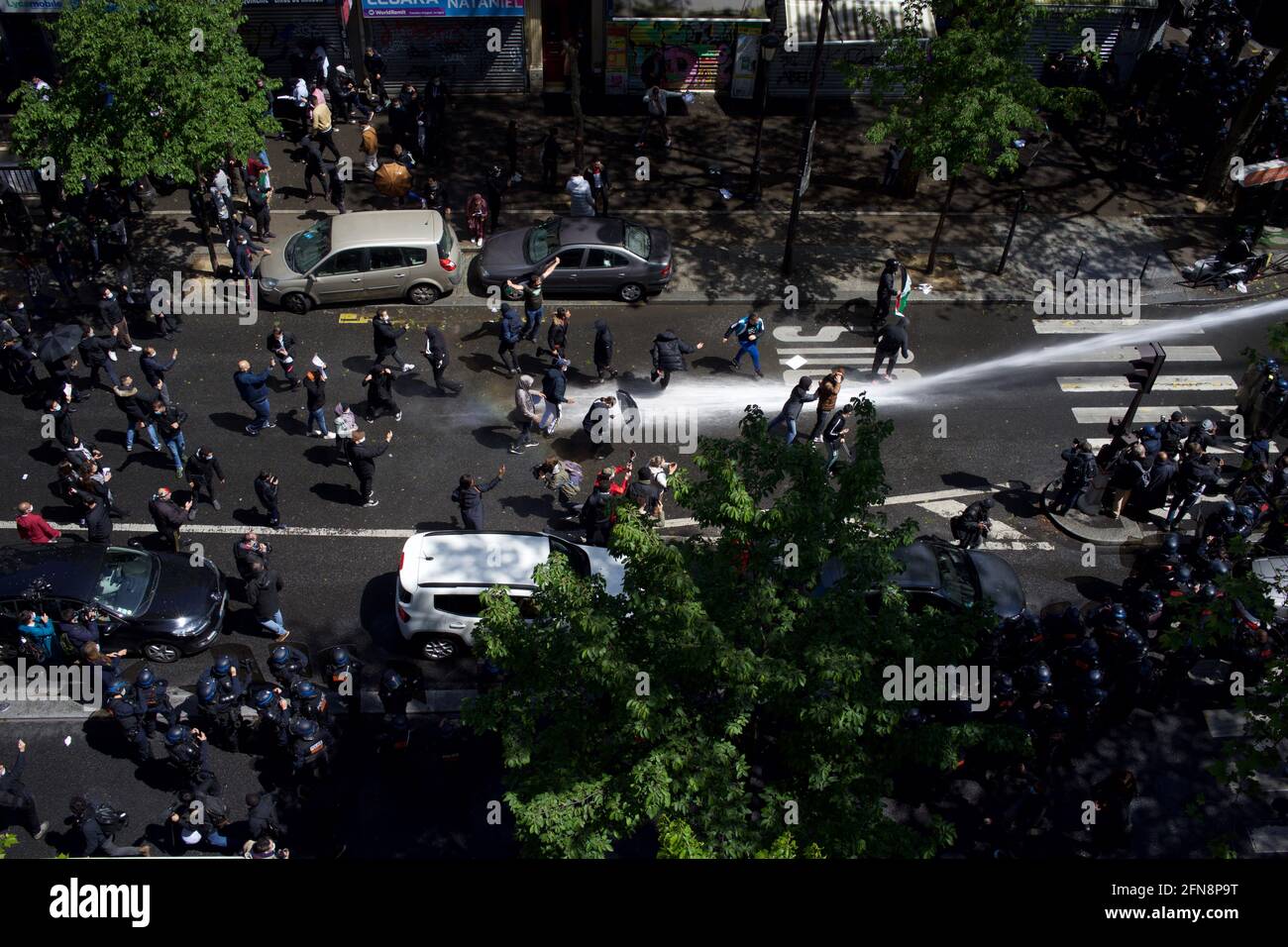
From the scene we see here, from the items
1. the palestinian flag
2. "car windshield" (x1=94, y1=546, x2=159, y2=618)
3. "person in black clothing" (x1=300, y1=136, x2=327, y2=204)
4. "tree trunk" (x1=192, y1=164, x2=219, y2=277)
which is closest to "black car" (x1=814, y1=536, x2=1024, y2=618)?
the palestinian flag

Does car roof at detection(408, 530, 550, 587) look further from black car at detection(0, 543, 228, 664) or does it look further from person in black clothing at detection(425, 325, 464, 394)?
person in black clothing at detection(425, 325, 464, 394)

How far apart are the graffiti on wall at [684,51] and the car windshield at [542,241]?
7738mm

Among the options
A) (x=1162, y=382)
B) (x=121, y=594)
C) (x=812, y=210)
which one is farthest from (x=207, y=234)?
(x=1162, y=382)

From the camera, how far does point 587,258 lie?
21703mm

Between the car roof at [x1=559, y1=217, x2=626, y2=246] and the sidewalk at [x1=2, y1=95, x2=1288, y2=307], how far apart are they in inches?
67.8

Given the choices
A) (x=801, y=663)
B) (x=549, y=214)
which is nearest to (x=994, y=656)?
(x=801, y=663)

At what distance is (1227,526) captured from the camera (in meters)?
16.5

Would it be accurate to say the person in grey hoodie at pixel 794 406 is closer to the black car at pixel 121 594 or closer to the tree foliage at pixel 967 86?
the tree foliage at pixel 967 86

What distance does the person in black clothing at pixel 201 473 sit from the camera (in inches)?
667

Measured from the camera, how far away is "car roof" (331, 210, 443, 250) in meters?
21.2

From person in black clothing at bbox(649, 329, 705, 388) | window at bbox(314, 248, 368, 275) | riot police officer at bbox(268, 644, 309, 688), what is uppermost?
window at bbox(314, 248, 368, 275)

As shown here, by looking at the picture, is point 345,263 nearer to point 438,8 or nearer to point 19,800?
point 438,8

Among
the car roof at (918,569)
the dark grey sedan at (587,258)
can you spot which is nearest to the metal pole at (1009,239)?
the dark grey sedan at (587,258)

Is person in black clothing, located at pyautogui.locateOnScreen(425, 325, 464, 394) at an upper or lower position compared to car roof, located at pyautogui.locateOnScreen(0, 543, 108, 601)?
upper
